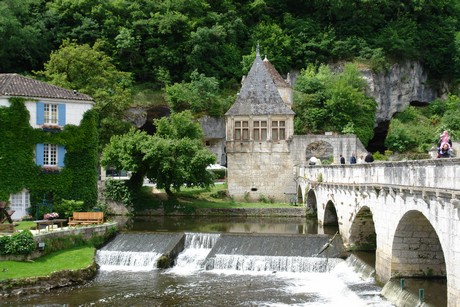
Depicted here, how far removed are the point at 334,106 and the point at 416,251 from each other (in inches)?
1590

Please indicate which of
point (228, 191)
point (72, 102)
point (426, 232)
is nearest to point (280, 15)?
point (228, 191)

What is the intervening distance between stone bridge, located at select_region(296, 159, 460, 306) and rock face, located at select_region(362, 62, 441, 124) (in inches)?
1444

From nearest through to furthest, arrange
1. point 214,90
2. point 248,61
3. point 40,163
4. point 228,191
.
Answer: point 40,163 < point 228,191 < point 214,90 < point 248,61

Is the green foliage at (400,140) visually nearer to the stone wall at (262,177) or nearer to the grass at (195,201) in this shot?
the stone wall at (262,177)

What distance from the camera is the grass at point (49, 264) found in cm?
2483

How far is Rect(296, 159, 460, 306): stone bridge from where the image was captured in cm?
1619

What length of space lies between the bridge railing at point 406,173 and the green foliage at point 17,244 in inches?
701

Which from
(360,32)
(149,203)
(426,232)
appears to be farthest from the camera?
(360,32)

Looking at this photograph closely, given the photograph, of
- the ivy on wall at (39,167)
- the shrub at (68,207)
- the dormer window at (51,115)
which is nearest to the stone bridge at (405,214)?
the shrub at (68,207)

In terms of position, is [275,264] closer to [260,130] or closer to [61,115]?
[61,115]

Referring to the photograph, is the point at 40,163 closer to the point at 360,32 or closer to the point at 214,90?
the point at 214,90

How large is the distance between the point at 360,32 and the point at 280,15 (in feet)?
42.8

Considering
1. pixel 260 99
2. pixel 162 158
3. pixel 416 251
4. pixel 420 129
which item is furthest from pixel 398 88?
pixel 416 251

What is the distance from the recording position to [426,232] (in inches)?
860
